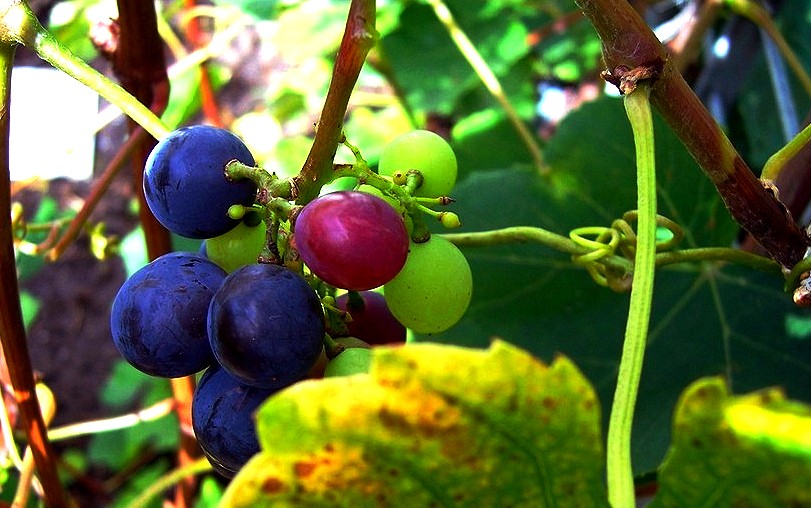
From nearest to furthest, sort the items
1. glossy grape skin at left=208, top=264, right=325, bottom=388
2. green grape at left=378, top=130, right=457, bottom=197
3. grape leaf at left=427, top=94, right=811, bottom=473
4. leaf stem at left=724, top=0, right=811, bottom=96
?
glossy grape skin at left=208, top=264, right=325, bottom=388 → green grape at left=378, top=130, right=457, bottom=197 → grape leaf at left=427, top=94, right=811, bottom=473 → leaf stem at left=724, top=0, right=811, bottom=96

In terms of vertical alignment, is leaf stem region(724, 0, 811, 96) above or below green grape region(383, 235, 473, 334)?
above

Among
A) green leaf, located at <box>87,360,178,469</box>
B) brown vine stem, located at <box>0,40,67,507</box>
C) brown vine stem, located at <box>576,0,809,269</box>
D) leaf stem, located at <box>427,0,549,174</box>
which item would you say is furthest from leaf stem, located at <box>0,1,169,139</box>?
green leaf, located at <box>87,360,178,469</box>

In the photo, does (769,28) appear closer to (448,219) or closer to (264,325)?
(448,219)

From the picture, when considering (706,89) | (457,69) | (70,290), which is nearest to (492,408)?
(706,89)

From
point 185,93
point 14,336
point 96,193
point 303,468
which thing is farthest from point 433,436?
point 185,93

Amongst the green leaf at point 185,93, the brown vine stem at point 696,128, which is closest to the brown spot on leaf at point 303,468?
the brown vine stem at point 696,128

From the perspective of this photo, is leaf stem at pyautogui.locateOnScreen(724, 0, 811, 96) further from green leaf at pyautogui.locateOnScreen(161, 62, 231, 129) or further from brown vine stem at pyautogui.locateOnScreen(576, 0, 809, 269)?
green leaf at pyautogui.locateOnScreen(161, 62, 231, 129)
